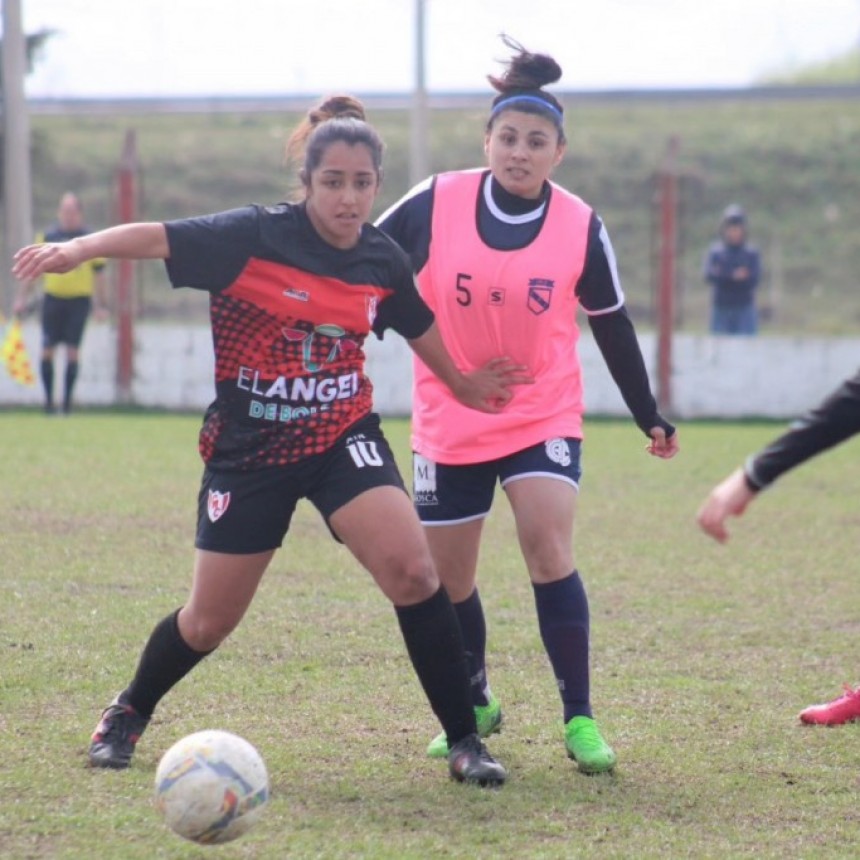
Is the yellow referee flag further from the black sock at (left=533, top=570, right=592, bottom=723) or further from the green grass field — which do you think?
the black sock at (left=533, top=570, right=592, bottom=723)

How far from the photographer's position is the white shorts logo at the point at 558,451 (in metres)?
5.00

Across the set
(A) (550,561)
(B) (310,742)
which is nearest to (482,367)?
(A) (550,561)

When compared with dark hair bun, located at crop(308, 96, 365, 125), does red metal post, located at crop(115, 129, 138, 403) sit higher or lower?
lower

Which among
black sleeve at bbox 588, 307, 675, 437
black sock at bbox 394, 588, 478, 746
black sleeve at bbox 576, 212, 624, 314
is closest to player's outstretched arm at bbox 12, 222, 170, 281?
black sock at bbox 394, 588, 478, 746

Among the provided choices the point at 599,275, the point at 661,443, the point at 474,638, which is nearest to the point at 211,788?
the point at 474,638

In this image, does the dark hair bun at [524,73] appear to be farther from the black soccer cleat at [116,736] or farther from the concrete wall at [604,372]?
the concrete wall at [604,372]

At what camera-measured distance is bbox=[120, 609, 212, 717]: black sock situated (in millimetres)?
4695

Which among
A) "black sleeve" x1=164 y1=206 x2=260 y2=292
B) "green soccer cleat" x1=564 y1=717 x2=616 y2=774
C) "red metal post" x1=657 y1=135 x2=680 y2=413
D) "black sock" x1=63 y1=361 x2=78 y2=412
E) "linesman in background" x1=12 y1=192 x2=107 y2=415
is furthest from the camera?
"red metal post" x1=657 y1=135 x2=680 y2=413

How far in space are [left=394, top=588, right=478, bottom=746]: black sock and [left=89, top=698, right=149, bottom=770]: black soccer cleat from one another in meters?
0.85

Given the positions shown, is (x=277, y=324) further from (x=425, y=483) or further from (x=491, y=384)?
(x=425, y=483)

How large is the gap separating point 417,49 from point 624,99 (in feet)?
67.1

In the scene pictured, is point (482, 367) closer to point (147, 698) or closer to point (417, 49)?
point (147, 698)

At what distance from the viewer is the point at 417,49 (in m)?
20.7

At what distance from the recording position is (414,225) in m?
5.18
